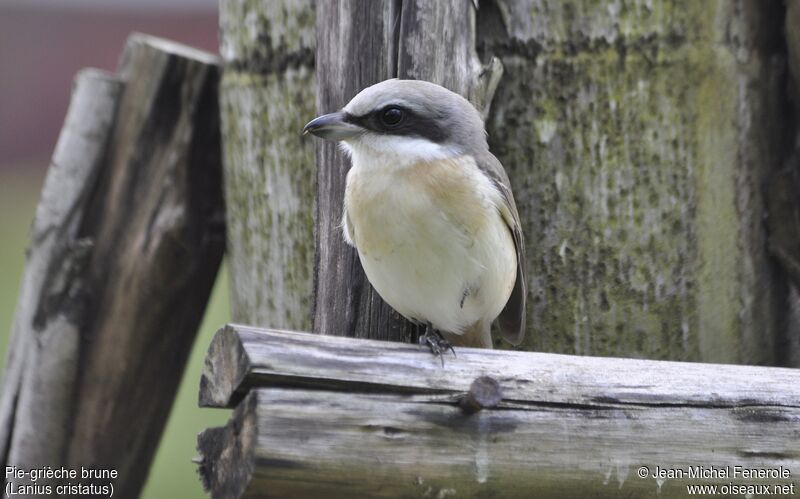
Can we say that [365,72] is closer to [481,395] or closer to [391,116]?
[391,116]

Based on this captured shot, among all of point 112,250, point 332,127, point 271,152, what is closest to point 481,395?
point 332,127

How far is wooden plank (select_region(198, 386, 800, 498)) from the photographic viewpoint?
9.09 feet

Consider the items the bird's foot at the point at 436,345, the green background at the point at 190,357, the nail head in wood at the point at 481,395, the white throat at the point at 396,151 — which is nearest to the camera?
the nail head in wood at the point at 481,395

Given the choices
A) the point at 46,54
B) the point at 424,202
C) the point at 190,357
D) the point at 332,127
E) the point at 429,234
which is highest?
the point at 46,54

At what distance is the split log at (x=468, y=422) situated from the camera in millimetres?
2791

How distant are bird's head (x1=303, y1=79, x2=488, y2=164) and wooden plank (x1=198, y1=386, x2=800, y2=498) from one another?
1.04m

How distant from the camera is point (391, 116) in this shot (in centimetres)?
360

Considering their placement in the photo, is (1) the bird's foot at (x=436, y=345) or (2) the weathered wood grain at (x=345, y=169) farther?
(2) the weathered wood grain at (x=345, y=169)

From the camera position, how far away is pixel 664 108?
432 cm

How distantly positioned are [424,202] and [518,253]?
1.98 ft

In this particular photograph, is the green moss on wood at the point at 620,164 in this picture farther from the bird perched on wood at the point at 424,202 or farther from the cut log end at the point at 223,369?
the cut log end at the point at 223,369

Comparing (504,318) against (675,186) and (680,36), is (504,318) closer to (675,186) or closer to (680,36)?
(675,186)

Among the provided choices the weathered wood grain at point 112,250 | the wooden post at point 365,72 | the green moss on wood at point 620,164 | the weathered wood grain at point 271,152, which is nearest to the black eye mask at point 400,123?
the wooden post at point 365,72

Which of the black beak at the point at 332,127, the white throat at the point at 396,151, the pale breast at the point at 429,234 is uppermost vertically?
the black beak at the point at 332,127
